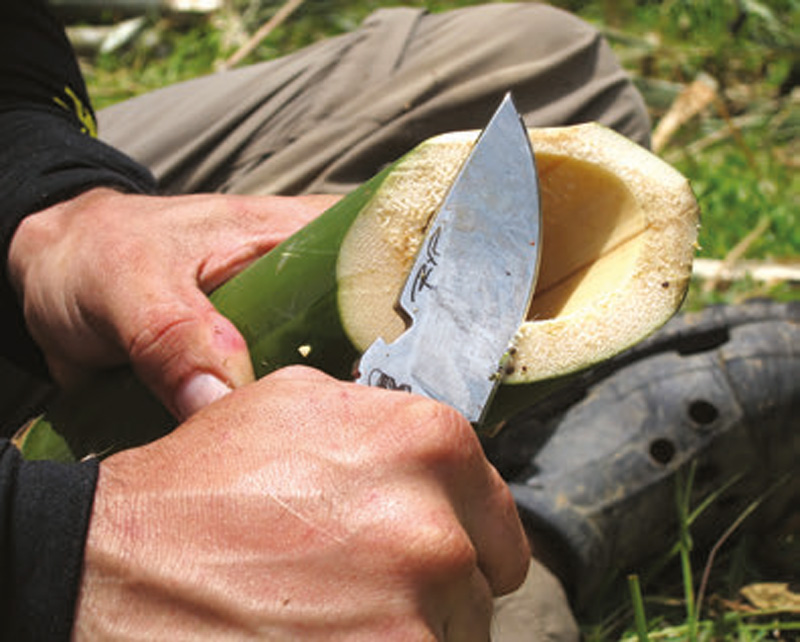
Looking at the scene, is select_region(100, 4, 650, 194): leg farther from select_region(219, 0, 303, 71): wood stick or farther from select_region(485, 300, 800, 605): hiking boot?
select_region(219, 0, 303, 71): wood stick

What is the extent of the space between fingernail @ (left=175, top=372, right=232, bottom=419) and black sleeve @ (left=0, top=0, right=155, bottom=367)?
557 millimetres

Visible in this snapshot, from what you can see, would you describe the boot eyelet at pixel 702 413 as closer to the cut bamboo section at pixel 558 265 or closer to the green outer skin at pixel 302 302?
the cut bamboo section at pixel 558 265

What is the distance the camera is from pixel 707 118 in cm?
374

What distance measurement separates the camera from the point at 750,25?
403cm

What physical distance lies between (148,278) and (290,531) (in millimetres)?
525

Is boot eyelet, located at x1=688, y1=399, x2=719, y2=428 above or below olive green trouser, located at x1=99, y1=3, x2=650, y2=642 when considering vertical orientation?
below

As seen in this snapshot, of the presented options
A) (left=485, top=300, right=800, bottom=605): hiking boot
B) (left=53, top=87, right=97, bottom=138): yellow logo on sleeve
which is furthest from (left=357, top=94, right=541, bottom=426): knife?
(left=53, top=87, right=97, bottom=138): yellow logo on sleeve

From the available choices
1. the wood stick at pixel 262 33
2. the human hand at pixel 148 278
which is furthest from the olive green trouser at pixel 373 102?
the wood stick at pixel 262 33

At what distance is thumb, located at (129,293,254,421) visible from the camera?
1076 millimetres

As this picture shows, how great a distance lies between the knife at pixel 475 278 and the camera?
0.96 meters

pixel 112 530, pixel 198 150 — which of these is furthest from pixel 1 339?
pixel 112 530

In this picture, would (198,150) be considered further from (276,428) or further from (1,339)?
(276,428)

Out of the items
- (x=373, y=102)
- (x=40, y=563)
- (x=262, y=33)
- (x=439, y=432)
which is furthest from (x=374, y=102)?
(x=262, y=33)

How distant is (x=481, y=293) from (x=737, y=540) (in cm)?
120
